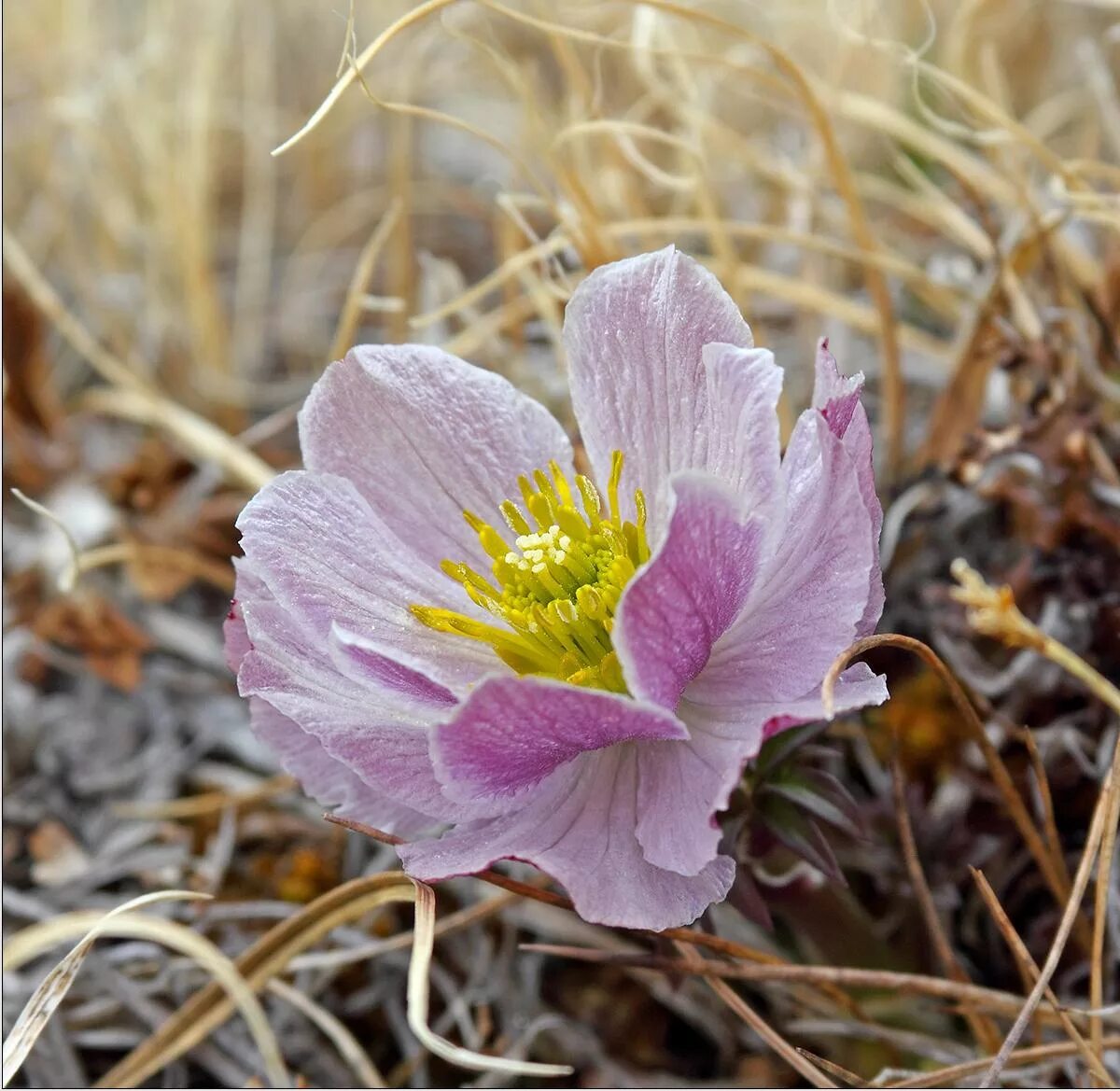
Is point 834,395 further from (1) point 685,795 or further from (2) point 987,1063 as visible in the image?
(2) point 987,1063

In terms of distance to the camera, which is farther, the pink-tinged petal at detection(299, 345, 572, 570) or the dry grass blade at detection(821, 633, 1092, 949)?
the pink-tinged petal at detection(299, 345, 572, 570)

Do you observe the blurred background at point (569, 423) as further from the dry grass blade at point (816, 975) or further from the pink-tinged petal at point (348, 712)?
the pink-tinged petal at point (348, 712)

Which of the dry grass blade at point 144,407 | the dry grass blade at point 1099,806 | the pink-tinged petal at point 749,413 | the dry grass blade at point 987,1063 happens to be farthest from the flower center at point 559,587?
the dry grass blade at point 144,407

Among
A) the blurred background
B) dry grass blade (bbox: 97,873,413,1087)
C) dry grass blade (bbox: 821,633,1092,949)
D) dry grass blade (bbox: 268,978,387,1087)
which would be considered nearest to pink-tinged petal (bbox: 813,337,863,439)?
dry grass blade (bbox: 821,633,1092,949)

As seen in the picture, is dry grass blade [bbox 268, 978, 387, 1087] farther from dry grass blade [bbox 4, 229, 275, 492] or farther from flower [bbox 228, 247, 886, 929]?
dry grass blade [bbox 4, 229, 275, 492]

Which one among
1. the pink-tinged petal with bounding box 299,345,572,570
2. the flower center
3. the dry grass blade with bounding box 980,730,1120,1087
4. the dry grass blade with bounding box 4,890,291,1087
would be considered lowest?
the dry grass blade with bounding box 4,890,291,1087

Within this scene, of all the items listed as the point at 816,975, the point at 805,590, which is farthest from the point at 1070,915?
the point at 805,590

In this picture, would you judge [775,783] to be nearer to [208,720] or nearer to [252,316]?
[208,720]
